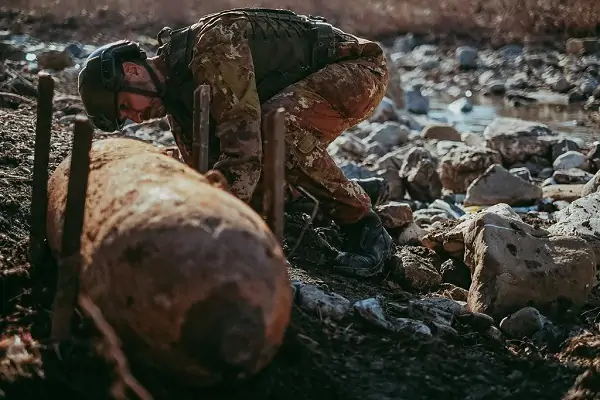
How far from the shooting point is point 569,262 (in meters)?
4.53

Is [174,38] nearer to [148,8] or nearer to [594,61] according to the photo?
[594,61]

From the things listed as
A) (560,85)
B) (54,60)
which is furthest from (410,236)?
(560,85)

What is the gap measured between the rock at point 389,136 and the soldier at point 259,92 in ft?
18.5

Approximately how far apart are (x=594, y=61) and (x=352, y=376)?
1485 cm

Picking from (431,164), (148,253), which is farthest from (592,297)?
(431,164)

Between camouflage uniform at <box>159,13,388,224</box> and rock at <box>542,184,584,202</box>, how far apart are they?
10.6ft

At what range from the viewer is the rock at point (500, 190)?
24.5ft

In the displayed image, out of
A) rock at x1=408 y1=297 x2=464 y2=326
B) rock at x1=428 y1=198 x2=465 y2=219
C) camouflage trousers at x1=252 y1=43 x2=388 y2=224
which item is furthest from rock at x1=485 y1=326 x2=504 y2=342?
rock at x1=428 y1=198 x2=465 y2=219

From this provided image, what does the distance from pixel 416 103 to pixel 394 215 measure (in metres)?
8.60

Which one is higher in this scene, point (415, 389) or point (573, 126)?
point (415, 389)

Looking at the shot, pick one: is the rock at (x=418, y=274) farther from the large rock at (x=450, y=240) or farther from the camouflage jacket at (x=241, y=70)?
the camouflage jacket at (x=241, y=70)

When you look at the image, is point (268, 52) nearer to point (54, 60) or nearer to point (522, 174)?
point (522, 174)

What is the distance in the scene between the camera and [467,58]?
1845cm

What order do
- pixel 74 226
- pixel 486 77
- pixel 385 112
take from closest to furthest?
pixel 74 226 < pixel 385 112 < pixel 486 77
